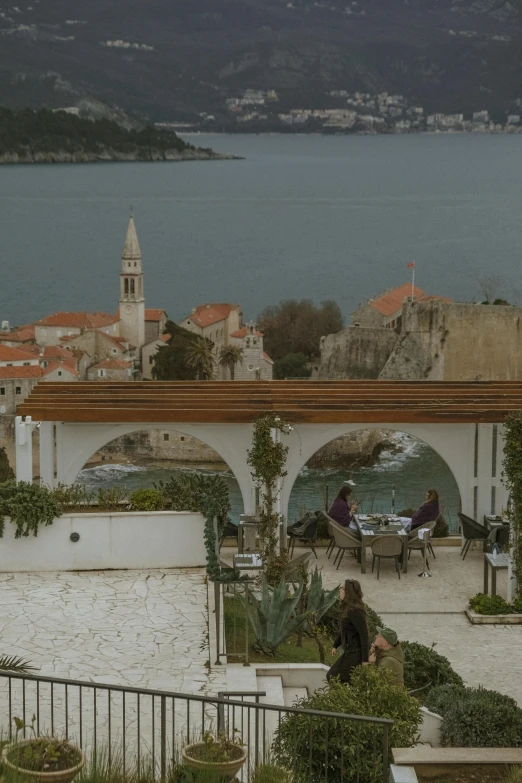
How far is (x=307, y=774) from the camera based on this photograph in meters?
6.77

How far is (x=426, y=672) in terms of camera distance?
29.8 ft

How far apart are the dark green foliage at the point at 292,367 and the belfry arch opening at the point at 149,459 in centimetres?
1820

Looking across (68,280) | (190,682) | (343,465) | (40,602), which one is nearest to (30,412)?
(40,602)

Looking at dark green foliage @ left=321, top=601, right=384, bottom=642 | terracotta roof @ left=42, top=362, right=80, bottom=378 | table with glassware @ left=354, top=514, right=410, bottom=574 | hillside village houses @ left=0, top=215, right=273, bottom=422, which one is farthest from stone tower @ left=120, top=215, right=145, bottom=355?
dark green foliage @ left=321, top=601, right=384, bottom=642

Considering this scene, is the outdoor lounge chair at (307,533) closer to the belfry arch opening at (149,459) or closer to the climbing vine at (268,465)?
the climbing vine at (268,465)

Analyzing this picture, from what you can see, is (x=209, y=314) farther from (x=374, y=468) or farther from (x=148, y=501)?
(x=148, y=501)

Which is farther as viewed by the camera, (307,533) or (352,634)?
(307,533)

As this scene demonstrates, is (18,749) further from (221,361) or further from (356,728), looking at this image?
(221,361)

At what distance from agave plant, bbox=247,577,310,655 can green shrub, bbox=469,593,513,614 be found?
232 centimetres

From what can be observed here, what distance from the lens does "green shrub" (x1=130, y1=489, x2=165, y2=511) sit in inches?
469

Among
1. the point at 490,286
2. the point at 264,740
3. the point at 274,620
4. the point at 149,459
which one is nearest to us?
the point at 264,740

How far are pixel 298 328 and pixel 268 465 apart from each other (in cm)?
9039

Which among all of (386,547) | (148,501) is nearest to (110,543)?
(148,501)

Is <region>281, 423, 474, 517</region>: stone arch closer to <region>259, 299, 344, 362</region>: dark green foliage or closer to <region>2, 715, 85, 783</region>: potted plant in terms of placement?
<region>2, 715, 85, 783</region>: potted plant
